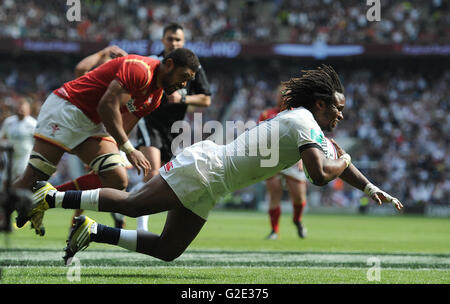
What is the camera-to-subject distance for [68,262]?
17.4 ft

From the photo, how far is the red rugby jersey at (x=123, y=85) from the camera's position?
215 inches

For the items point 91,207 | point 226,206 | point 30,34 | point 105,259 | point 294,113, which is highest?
point 30,34

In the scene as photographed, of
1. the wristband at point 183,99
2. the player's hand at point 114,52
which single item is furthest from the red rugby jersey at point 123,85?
the wristband at point 183,99

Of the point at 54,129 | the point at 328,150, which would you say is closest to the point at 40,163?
the point at 54,129

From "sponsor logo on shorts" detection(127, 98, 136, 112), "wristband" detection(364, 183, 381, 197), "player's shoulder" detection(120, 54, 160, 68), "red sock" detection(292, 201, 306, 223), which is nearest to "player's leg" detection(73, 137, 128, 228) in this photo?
"sponsor logo on shorts" detection(127, 98, 136, 112)

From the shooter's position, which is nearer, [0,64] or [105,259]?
[105,259]

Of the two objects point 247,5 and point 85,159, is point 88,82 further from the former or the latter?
point 247,5

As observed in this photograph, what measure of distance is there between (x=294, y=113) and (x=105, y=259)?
8.94 ft

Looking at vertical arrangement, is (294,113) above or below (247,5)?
below

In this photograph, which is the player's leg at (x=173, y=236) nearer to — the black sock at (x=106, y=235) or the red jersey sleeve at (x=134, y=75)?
the black sock at (x=106, y=235)

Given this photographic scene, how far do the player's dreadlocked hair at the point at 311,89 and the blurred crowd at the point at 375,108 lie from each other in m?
19.9

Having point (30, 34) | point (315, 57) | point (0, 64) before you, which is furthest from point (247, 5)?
point (0, 64)

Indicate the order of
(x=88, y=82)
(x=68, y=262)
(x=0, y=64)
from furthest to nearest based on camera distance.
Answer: (x=0, y=64)
(x=88, y=82)
(x=68, y=262)

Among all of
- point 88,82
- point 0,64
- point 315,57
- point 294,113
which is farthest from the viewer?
point 0,64
